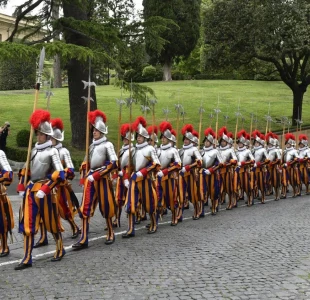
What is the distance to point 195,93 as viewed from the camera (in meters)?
47.1

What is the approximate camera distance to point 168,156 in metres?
11.7

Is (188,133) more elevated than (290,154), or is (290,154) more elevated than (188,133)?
(188,133)

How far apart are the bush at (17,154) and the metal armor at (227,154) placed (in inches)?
307

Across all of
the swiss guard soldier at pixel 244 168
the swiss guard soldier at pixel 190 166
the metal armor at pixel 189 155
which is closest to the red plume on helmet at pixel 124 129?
the swiss guard soldier at pixel 190 166

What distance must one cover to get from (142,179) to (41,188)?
266 cm

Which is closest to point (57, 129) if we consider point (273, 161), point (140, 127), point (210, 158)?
point (140, 127)

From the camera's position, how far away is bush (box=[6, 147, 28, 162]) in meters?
19.5

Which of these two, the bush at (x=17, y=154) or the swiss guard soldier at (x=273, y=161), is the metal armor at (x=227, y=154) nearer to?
the swiss guard soldier at (x=273, y=161)

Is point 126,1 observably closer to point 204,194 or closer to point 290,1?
point 290,1

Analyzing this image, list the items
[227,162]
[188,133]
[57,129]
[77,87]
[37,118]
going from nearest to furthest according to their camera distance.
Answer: [37,118] < [57,129] < [188,133] < [227,162] < [77,87]

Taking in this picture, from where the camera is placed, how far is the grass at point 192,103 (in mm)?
30641

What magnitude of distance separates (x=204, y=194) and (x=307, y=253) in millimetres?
4652

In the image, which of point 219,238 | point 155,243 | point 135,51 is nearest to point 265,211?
point 219,238

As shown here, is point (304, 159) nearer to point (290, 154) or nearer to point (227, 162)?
point (290, 154)
